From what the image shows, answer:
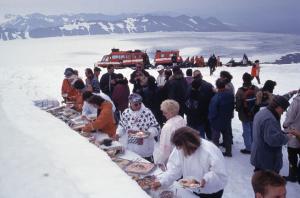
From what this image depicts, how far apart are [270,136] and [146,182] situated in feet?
6.43

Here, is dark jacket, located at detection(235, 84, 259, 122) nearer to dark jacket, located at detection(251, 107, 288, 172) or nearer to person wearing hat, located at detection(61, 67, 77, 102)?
dark jacket, located at detection(251, 107, 288, 172)

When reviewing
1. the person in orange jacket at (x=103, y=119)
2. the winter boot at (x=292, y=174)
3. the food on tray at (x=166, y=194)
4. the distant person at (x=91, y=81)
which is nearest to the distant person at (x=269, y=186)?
the food on tray at (x=166, y=194)

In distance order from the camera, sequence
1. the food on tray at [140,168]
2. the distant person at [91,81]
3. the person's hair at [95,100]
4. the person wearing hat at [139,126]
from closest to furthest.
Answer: the food on tray at [140,168]
the person wearing hat at [139,126]
the person's hair at [95,100]
the distant person at [91,81]

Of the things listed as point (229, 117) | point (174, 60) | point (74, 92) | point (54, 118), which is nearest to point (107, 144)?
point (54, 118)

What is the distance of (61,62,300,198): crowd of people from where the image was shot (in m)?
3.70

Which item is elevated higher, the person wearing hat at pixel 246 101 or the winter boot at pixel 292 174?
the person wearing hat at pixel 246 101

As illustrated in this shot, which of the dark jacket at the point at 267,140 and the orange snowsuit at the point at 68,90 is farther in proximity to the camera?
the orange snowsuit at the point at 68,90

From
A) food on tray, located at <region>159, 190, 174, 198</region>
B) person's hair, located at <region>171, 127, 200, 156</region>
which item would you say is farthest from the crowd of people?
food on tray, located at <region>159, 190, 174, 198</region>

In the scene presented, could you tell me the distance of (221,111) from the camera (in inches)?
279

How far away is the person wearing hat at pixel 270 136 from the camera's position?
500 centimetres

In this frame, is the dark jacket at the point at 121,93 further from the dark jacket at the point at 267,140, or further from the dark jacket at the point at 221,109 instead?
the dark jacket at the point at 267,140

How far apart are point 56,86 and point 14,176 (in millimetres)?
14450

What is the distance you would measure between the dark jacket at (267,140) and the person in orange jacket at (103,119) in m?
2.18

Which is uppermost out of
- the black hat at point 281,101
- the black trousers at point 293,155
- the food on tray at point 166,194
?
the black hat at point 281,101
